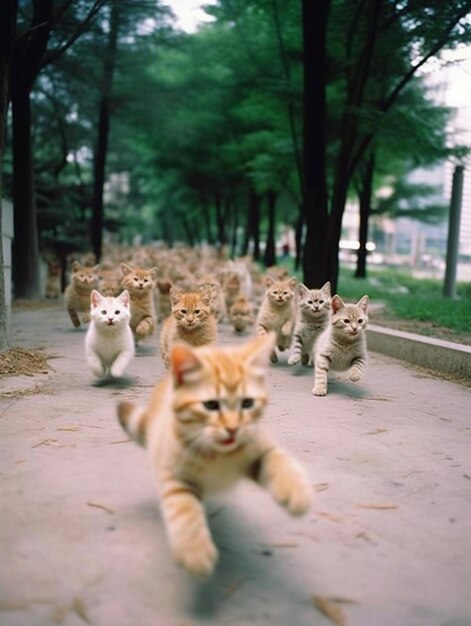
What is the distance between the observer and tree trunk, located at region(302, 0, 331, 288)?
10.1m

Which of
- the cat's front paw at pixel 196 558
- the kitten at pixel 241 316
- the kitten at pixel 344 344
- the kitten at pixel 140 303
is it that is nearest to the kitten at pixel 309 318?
the kitten at pixel 344 344

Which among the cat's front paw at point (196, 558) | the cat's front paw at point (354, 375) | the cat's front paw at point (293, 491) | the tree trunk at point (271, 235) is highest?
the tree trunk at point (271, 235)

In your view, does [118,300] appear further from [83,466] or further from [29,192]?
[29,192]

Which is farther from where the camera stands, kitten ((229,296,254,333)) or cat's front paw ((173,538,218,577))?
kitten ((229,296,254,333))

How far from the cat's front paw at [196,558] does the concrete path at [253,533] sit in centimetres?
17

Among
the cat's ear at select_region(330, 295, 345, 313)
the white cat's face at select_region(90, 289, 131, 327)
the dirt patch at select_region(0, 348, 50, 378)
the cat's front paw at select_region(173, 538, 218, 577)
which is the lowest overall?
the dirt patch at select_region(0, 348, 50, 378)

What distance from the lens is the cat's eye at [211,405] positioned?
2.34m

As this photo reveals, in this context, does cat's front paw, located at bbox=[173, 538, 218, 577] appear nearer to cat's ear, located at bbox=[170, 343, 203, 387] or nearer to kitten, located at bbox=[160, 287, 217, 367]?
cat's ear, located at bbox=[170, 343, 203, 387]

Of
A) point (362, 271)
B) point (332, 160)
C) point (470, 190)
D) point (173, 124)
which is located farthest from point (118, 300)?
point (470, 190)

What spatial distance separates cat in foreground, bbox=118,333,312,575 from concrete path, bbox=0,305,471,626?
25 centimetres

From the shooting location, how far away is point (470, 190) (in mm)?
23500

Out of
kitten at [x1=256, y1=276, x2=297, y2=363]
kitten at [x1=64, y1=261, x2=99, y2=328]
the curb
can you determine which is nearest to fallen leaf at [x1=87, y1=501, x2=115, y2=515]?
kitten at [x1=256, y1=276, x2=297, y2=363]

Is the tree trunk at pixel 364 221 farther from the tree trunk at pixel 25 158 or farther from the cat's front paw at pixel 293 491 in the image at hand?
the cat's front paw at pixel 293 491

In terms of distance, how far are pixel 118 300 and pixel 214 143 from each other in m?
23.4
